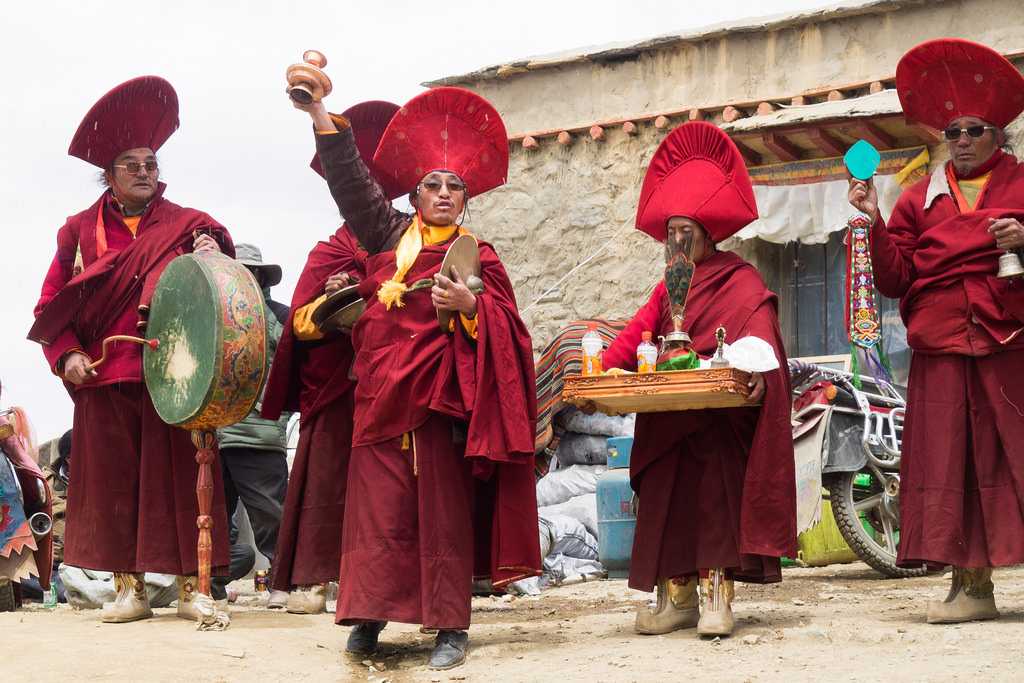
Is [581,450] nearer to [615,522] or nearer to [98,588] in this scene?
[615,522]

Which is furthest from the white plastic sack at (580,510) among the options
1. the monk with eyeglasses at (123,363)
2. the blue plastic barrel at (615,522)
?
the monk with eyeglasses at (123,363)

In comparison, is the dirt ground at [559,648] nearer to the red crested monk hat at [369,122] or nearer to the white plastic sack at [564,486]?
the red crested monk hat at [369,122]

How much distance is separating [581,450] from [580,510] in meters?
1.10

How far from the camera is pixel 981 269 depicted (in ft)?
20.1

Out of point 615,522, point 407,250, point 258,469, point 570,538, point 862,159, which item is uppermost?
point 862,159

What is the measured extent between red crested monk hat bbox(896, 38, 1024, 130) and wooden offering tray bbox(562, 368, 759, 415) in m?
1.51

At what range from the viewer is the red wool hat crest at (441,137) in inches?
248

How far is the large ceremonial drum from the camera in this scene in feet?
21.3

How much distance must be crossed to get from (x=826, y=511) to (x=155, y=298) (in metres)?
4.61

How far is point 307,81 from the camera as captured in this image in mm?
6145

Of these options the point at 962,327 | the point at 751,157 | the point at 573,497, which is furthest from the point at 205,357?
the point at 751,157

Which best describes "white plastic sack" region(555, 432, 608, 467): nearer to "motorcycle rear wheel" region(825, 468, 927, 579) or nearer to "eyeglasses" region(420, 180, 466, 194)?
"motorcycle rear wheel" region(825, 468, 927, 579)

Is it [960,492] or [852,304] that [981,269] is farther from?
[852,304]

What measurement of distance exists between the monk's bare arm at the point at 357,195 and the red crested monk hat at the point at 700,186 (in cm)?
107
